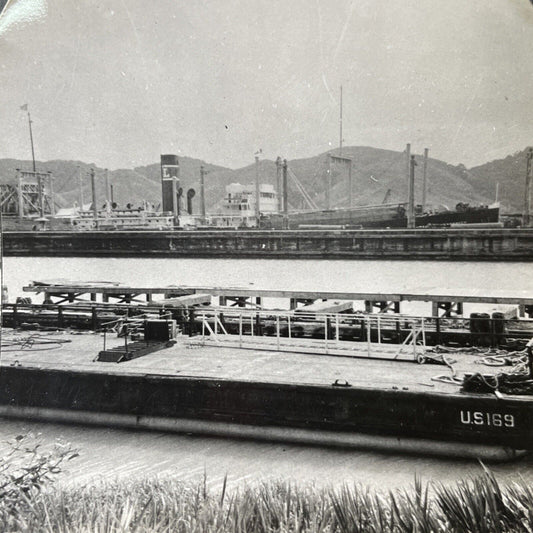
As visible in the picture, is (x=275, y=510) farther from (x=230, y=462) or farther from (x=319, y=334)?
(x=319, y=334)

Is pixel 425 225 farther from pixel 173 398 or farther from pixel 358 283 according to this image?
pixel 173 398

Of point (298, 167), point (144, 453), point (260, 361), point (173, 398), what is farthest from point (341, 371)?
point (298, 167)

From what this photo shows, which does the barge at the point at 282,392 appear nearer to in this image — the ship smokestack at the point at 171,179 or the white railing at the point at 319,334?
the white railing at the point at 319,334

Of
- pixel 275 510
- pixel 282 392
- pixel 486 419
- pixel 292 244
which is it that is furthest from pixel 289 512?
pixel 292 244

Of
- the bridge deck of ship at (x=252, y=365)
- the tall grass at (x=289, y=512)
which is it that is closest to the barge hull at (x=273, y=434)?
the bridge deck of ship at (x=252, y=365)

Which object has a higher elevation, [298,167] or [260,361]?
[298,167]

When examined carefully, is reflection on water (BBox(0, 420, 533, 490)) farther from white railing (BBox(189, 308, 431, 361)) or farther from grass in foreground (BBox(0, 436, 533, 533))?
white railing (BBox(189, 308, 431, 361))
